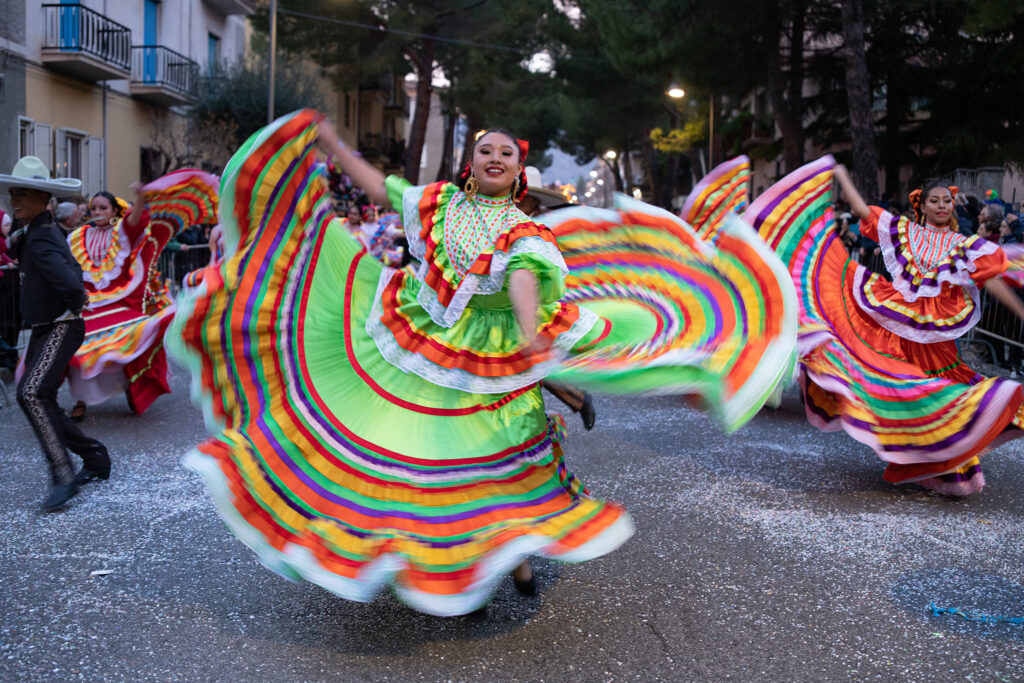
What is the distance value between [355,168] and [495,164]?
517 mm

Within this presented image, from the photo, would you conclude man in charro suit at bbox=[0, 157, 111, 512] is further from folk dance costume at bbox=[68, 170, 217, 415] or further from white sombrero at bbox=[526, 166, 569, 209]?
white sombrero at bbox=[526, 166, 569, 209]

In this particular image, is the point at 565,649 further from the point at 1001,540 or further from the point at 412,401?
the point at 1001,540

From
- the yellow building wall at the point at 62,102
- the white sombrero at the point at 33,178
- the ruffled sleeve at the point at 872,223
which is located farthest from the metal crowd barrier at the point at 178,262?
the ruffled sleeve at the point at 872,223

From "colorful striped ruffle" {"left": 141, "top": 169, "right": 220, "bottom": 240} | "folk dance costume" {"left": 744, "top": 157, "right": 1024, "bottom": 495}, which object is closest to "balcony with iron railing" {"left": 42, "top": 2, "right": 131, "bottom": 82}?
"colorful striped ruffle" {"left": 141, "top": 169, "right": 220, "bottom": 240}

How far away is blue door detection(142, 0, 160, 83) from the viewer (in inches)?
946

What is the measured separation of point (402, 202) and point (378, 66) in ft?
81.2

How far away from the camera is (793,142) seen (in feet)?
66.1

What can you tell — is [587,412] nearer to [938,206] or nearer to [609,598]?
[609,598]

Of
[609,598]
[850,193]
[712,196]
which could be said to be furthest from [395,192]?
[850,193]

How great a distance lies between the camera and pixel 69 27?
65.5 ft

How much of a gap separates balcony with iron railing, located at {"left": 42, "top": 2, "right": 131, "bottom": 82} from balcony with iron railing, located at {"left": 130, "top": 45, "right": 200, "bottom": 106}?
6.12ft

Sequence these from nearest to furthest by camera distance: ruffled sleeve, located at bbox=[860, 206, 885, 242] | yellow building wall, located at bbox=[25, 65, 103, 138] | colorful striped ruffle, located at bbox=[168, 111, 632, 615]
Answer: colorful striped ruffle, located at bbox=[168, 111, 632, 615], ruffled sleeve, located at bbox=[860, 206, 885, 242], yellow building wall, located at bbox=[25, 65, 103, 138]

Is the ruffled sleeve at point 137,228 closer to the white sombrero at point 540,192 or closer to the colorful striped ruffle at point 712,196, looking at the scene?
the white sombrero at point 540,192

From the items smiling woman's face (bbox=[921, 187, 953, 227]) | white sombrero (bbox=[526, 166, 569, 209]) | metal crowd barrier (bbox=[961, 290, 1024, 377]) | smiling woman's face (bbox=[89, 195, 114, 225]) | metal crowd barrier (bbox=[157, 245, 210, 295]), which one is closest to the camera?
smiling woman's face (bbox=[921, 187, 953, 227])
